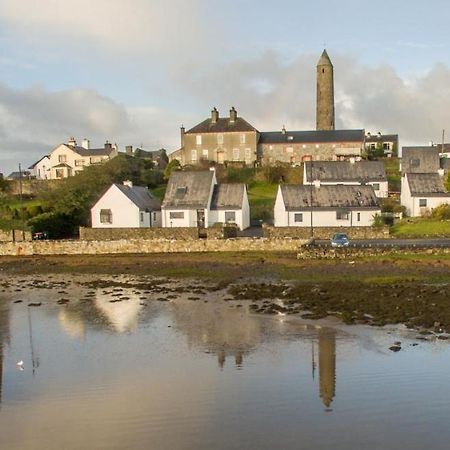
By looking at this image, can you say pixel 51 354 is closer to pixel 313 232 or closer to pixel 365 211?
pixel 313 232

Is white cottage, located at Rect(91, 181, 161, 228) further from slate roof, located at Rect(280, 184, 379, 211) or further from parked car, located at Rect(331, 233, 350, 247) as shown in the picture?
parked car, located at Rect(331, 233, 350, 247)

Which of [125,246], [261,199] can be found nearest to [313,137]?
[261,199]

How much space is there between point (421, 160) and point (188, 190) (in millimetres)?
27545

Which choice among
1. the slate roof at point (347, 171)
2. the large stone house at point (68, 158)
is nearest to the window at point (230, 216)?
the slate roof at point (347, 171)

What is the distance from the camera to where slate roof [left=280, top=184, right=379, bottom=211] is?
50847mm

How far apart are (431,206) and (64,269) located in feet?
109

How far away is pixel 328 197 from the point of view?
2041 inches

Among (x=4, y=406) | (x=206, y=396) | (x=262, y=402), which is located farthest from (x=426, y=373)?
(x=4, y=406)

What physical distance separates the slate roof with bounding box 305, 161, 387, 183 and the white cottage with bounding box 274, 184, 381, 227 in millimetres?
8982

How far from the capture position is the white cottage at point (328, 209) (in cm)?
5056

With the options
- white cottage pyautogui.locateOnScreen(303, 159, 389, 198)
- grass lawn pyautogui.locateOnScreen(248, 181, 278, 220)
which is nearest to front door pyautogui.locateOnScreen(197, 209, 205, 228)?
grass lawn pyautogui.locateOnScreen(248, 181, 278, 220)

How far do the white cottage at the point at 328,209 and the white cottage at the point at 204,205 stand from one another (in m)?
3.85

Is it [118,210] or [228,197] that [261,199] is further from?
[118,210]

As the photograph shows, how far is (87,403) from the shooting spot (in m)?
13.9
